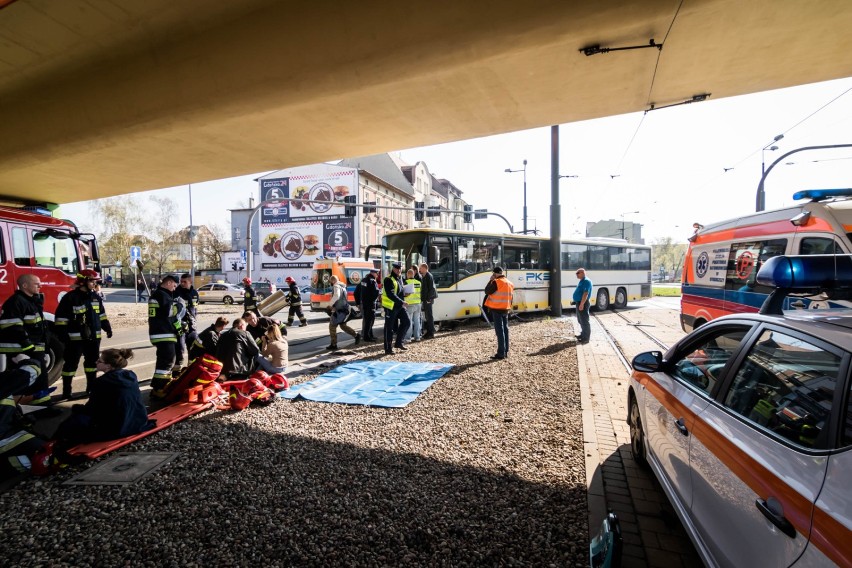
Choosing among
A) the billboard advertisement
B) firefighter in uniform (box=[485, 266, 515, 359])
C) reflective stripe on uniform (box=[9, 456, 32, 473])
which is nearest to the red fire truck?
reflective stripe on uniform (box=[9, 456, 32, 473])

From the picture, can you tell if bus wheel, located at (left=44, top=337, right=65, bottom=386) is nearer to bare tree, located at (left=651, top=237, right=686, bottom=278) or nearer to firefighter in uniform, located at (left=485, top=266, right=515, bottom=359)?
firefighter in uniform, located at (left=485, top=266, right=515, bottom=359)

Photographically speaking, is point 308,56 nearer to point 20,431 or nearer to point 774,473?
point 20,431

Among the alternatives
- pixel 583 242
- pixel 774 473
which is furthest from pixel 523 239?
pixel 774 473

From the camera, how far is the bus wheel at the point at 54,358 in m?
6.63

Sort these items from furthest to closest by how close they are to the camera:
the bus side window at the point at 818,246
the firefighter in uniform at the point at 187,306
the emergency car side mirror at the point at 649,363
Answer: the firefighter in uniform at the point at 187,306
the bus side window at the point at 818,246
the emergency car side mirror at the point at 649,363

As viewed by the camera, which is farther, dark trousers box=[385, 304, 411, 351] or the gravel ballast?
dark trousers box=[385, 304, 411, 351]

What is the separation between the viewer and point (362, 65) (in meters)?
4.68

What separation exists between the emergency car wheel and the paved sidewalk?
0.26 feet

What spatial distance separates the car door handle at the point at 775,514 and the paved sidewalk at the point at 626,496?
134 cm

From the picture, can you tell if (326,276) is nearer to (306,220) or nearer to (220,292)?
(220,292)

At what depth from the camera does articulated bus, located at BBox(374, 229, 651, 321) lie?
44.3ft

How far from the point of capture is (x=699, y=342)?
3092mm

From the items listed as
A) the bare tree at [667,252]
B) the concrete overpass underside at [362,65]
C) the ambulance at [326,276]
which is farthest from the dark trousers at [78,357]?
the bare tree at [667,252]

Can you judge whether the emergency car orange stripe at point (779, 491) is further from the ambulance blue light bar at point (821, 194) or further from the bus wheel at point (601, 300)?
the bus wheel at point (601, 300)
